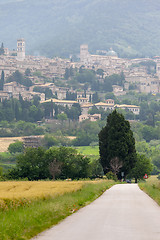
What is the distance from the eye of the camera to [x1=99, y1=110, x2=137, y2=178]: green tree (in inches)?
2795

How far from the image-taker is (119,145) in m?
70.9

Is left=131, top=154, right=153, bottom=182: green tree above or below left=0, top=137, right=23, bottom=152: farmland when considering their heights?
above

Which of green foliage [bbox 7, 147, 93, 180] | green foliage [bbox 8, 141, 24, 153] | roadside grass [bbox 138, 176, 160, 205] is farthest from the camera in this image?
green foliage [bbox 8, 141, 24, 153]

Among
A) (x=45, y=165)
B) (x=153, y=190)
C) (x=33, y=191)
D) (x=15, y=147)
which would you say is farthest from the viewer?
(x=15, y=147)

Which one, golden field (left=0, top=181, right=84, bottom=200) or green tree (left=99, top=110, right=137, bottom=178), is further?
green tree (left=99, top=110, right=137, bottom=178)

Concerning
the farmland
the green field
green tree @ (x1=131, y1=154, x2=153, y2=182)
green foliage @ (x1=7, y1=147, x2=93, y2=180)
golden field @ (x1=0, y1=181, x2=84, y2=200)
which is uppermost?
golden field @ (x1=0, y1=181, x2=84, y2=200)

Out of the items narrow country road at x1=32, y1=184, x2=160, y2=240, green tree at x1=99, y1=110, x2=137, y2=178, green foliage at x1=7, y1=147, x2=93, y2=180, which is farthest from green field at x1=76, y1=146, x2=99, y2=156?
narrow country road at x1=32, y1=184, x2=160, y2=240

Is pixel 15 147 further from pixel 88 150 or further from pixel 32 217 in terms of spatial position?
pixel 32 217

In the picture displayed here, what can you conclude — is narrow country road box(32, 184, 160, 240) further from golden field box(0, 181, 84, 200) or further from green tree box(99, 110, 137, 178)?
green tree box(99, 110, 137, 178)

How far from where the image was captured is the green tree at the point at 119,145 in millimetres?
71000

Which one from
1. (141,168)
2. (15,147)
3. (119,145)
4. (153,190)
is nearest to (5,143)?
(15,147)

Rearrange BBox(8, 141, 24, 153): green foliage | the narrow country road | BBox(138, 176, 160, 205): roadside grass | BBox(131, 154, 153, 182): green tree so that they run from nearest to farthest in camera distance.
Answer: the narrow country road, BBox(138, 176, 160, 205): roadside grass, BBox(131, 154, 153, 182): green tree, BBox(8, 141, 24, 153): green foliage

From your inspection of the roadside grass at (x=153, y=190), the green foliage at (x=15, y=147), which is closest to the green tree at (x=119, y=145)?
the roadside grass at (x=153, y=190)

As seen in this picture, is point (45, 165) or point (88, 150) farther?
point (88, 150)
